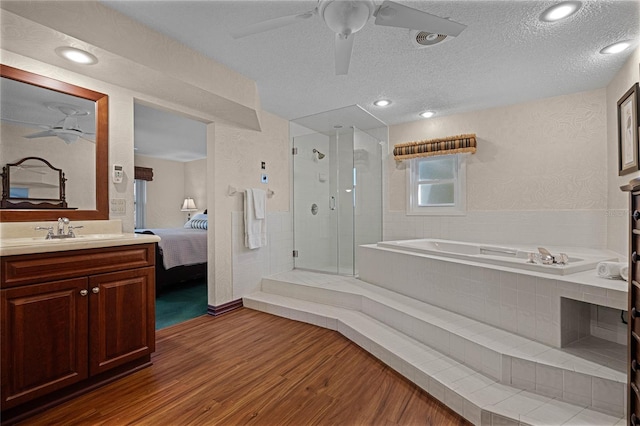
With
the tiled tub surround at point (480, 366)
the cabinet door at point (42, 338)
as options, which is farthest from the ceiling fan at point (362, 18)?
the tiled tub surround at point (480, 366)

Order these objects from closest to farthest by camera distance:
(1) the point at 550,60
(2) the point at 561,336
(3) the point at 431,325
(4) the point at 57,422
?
(4) the point at 57,422
(2) the point at 561,336
(3) the point at 431,325
(1) the point at 550,60

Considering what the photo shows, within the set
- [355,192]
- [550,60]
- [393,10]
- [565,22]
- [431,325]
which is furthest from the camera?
[355,192]

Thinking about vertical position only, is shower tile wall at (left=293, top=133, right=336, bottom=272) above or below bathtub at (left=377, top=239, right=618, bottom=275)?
above

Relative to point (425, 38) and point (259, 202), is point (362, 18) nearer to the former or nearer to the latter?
point (425, 38)

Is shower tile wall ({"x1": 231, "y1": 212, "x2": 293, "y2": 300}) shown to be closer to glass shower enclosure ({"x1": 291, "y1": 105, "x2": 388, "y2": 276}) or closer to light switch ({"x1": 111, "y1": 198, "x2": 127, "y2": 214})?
glass shower enclosure ({"x1": 291, "y1": 105, "x2": 388, "y2": 276})

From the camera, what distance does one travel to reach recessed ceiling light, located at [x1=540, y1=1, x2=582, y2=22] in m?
1.75

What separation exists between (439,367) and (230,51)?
2.65 metres

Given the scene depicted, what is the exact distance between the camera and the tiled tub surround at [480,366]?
4.81ft

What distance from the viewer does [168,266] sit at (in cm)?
387

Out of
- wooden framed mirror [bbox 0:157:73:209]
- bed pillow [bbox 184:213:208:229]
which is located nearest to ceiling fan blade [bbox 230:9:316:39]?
wooden framed mirror [bbox 0:157:73:209]

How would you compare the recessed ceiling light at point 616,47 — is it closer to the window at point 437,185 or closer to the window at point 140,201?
the window at point 437,185

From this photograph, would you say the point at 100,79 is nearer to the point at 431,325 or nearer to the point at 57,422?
the point at 57,422

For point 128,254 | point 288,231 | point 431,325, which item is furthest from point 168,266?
point 431,325

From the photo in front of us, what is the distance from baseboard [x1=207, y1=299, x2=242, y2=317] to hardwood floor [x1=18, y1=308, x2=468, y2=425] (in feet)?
1.85
